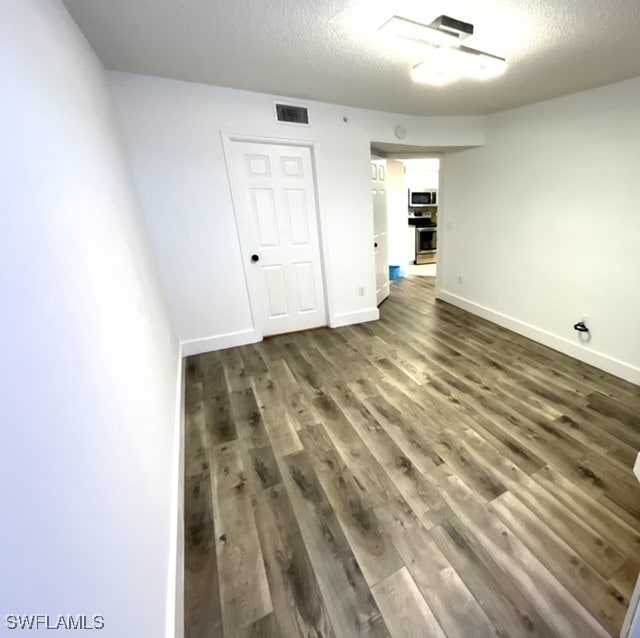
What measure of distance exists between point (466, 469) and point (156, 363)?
1.83 meters

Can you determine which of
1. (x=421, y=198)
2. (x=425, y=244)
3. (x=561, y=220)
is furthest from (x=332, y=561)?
(x=421, y=198)

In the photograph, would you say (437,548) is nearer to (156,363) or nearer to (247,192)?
(156,363)

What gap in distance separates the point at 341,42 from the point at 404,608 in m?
2.79

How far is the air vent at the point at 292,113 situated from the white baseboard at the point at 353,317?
6.77 ft

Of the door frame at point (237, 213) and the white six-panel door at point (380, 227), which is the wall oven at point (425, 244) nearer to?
the white six-panel door at point (380, 227)

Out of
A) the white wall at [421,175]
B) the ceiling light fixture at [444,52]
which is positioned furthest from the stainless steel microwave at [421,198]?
the ceiling light fixture at [444,52]

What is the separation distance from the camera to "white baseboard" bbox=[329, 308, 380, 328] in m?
3.60

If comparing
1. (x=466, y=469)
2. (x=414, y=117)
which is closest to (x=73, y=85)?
(x=466, y=469)

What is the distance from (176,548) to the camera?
1.24 m

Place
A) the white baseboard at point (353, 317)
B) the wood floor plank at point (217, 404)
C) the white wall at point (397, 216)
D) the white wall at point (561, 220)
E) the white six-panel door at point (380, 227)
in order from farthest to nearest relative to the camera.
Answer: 1. the white wall at point (397, 216)
2. the white six-panel door at point (380, 227)
3. the white baseboard at point (353, 317)
4. the white wall at point (561, 220)
5. the wood floor plank at point (217, 404)

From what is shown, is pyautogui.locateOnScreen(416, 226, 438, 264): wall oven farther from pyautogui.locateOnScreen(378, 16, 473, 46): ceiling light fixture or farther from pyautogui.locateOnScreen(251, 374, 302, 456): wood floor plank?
pyautogui.locateOnScreen(251, 374, 302, 456): wood floor plank

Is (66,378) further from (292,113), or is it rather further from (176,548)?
(292,113)

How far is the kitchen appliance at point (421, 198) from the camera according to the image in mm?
6639

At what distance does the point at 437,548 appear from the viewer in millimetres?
1272
